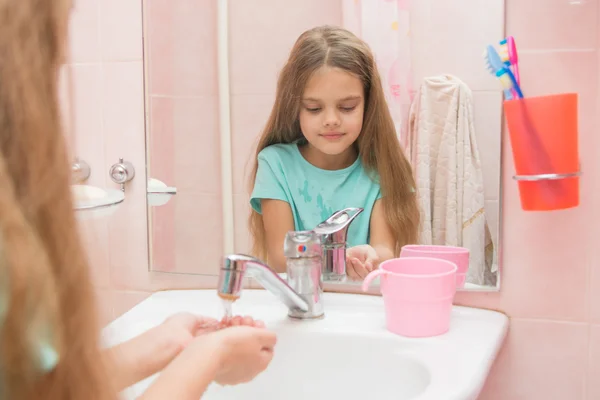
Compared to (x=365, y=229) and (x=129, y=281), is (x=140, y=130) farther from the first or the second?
(x=365, y=229)

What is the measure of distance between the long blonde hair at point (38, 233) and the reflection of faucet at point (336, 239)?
0.62 metres

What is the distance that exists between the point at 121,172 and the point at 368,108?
0.46 metres

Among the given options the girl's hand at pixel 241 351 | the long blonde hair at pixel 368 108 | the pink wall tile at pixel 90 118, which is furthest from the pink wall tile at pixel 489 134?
the pink wall tile at pixel 90 118

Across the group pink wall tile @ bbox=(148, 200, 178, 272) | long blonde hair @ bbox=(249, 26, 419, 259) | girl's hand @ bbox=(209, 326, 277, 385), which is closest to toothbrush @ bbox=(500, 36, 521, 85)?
long blonde hair @ bbox=(249, 26, 419, 259)

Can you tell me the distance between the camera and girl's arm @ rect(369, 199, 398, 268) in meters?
1.03

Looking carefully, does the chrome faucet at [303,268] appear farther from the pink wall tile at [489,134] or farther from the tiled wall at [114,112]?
the tiled wall at [114,112]

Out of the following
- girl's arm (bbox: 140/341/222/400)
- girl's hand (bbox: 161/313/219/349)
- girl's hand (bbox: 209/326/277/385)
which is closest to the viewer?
girl's arm (bbox: 140/341/222/400)

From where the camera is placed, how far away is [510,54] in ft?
2.95

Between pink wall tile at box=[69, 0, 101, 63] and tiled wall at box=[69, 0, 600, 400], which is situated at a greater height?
pink wall tile at box=[69, 0, 101, 63]

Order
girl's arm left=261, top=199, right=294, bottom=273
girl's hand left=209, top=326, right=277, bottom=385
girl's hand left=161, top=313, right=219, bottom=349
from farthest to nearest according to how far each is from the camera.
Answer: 1. girl's arm left=261, top=199, right=294, bottom=273
2. girl's hand left=161, top=313, right=219, bottom=349
3. girl's hand left=209, top=326, right=277, bottom=385

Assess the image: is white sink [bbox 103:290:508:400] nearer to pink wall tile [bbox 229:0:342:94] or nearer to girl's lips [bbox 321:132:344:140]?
girl's lips [bbox 321:132:344:140]

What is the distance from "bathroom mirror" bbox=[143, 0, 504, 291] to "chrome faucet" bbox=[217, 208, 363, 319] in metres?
0.06

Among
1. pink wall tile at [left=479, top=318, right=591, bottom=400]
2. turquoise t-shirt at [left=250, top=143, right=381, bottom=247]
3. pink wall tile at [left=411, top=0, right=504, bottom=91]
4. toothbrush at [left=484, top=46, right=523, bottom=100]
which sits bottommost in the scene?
pink wall tile at [left=479, top=318, right=591, bottom=400]

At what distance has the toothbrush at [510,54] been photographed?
2.95 feet
